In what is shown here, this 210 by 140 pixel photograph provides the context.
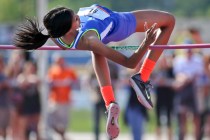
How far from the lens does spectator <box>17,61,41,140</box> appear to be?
16.2m

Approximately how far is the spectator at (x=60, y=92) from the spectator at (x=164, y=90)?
1.55m

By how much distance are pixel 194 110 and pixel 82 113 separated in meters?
7.72

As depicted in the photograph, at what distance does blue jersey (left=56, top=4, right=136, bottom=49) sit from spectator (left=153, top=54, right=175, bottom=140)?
5380 millimetres

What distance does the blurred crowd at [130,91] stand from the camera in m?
15.9

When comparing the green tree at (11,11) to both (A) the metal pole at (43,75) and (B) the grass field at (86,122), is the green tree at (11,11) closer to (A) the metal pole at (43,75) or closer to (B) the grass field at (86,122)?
(B) the grass field at (86,122)

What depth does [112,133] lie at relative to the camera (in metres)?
10.5

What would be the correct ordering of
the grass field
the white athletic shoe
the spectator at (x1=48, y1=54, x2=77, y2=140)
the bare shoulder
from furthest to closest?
the grass field
the spectator at (x1=48, y1=54, x2=77, y2=140)
the white athletic shoe
the bare shoulder

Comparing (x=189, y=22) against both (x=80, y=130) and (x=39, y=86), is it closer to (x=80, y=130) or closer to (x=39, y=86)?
(x=80, y=130)

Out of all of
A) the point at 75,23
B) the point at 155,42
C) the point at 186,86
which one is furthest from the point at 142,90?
the point at 186,86

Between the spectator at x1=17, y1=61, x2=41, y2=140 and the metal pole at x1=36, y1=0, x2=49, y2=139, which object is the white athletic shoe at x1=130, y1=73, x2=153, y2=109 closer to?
the spectator at x1=17, y1=61, x2=41, y2=140

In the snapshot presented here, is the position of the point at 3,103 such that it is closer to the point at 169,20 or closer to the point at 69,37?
the point at 169,20

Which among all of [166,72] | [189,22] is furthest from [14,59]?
[189,22]

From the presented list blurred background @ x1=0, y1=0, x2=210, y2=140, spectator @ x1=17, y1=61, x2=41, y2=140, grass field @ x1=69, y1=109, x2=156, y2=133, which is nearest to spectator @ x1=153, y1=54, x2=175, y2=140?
blurred background @ x1=0, y1=0, x2=210, y2=140

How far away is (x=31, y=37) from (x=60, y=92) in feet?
20.6
